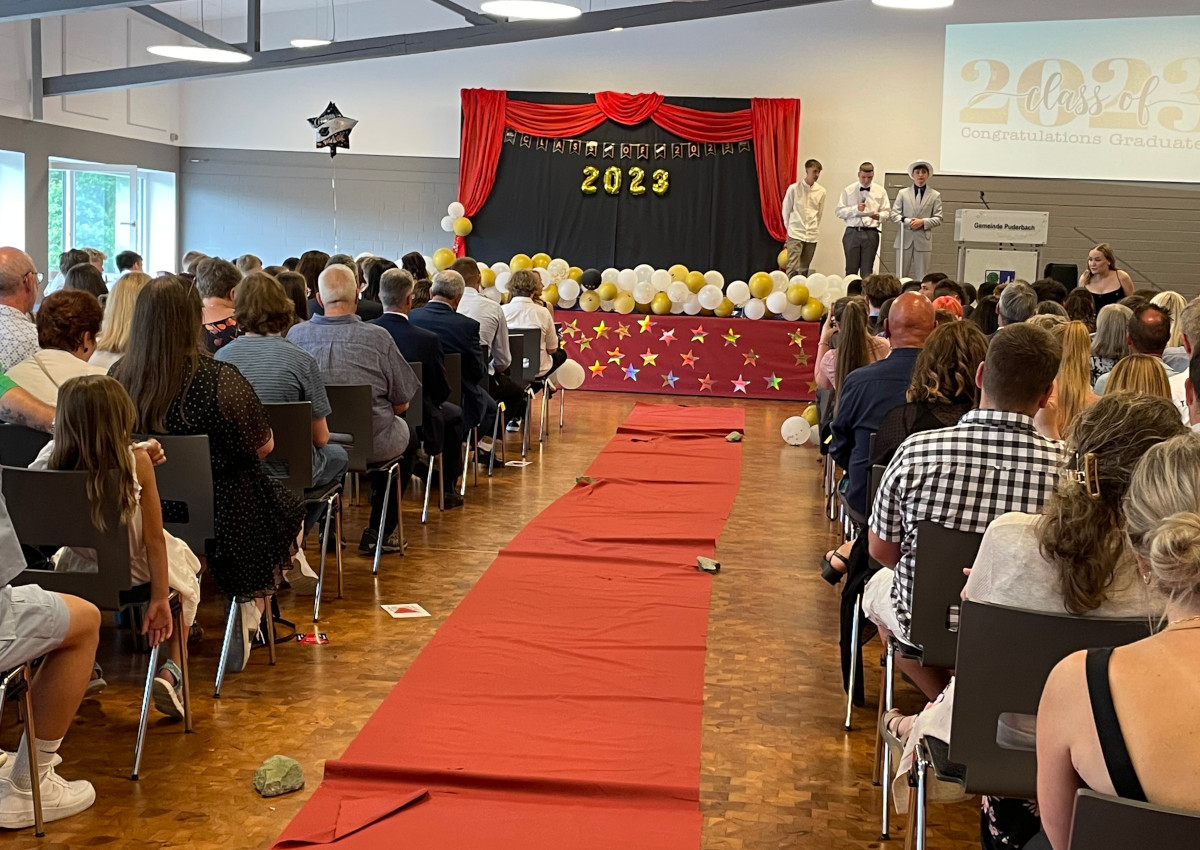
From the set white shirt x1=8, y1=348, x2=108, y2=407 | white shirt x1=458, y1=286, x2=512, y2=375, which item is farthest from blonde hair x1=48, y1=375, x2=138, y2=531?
white shirt x1=458, y1=286, x2=512, y2=375

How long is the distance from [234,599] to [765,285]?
29.6 feet

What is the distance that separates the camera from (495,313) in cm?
804

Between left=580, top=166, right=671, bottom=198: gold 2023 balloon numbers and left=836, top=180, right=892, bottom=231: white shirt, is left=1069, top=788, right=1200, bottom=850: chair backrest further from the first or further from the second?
left=580, top=166, right=671, bottom=198: gold 2023 balloon numbers

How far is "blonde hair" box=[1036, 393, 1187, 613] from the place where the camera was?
2.37 meters

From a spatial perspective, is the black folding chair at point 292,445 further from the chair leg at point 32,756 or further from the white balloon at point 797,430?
the white balloon at point 797,430

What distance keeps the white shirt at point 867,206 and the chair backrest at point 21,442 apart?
10463mm

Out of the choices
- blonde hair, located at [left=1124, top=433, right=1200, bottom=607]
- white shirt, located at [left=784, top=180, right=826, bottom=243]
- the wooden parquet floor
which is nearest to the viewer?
blonde hair, located at [left=1124, top=433, right=1200, bottom=607]

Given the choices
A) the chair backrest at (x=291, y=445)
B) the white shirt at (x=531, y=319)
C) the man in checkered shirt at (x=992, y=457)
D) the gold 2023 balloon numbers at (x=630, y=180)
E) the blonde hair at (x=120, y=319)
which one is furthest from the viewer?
the gold 2023 balloon numbers at (x=630, y=180)

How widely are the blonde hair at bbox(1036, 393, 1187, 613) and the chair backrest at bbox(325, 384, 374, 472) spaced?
11.4 feet

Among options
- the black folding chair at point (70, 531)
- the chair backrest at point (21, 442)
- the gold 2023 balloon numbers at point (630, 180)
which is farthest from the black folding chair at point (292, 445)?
the gold 2023 balloon numbers at point (630, 180)

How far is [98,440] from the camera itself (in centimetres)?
324

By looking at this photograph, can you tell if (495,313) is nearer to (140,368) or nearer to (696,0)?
(140,368)

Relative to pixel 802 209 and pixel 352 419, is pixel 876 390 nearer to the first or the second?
pixel 352 419

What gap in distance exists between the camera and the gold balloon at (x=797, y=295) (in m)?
12.3
